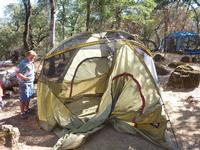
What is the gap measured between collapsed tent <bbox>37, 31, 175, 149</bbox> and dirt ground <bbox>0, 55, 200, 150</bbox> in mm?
146

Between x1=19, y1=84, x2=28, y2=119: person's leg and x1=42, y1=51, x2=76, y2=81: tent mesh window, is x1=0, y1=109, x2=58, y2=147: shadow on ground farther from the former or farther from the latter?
x1=42, y1=51, x2=76, y2=81: tent mesh window

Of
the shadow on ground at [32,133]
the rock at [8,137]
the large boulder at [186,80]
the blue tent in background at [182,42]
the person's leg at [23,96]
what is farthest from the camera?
the blue tent in background at [182,42]

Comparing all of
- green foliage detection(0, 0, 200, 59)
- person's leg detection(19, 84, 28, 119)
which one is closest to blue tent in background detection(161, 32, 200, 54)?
green foliage detection(0, 0, 200, 59)

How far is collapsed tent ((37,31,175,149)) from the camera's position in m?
5.65

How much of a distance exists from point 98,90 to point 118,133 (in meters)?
1.17

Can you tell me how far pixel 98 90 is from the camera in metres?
6.53

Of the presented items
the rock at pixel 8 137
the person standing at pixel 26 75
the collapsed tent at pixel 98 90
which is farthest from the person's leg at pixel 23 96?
the rock at pixel 8 137

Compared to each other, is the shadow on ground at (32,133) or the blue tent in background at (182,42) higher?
the blue tent in background at (182,42)

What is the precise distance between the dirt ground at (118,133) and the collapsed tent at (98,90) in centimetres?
15

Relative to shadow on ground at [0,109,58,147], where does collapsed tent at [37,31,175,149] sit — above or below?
above

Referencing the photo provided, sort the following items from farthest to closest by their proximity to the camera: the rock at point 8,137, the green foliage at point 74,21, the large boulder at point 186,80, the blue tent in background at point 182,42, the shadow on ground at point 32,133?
1. the green foliage at point 74,21
2. the blue tent in background at point 182,42
3. the large boulder at point 186,80
4. the shadow on ground at point 32,133
5. the rock at point 8,137

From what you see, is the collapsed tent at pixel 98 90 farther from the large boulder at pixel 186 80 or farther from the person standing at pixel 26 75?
the large boulder at pixel 186 80

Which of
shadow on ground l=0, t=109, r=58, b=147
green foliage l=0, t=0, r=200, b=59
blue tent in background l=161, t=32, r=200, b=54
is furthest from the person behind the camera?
green foliage l=0, t=0, r=200, b=59

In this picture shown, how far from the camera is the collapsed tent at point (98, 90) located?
565 cm
